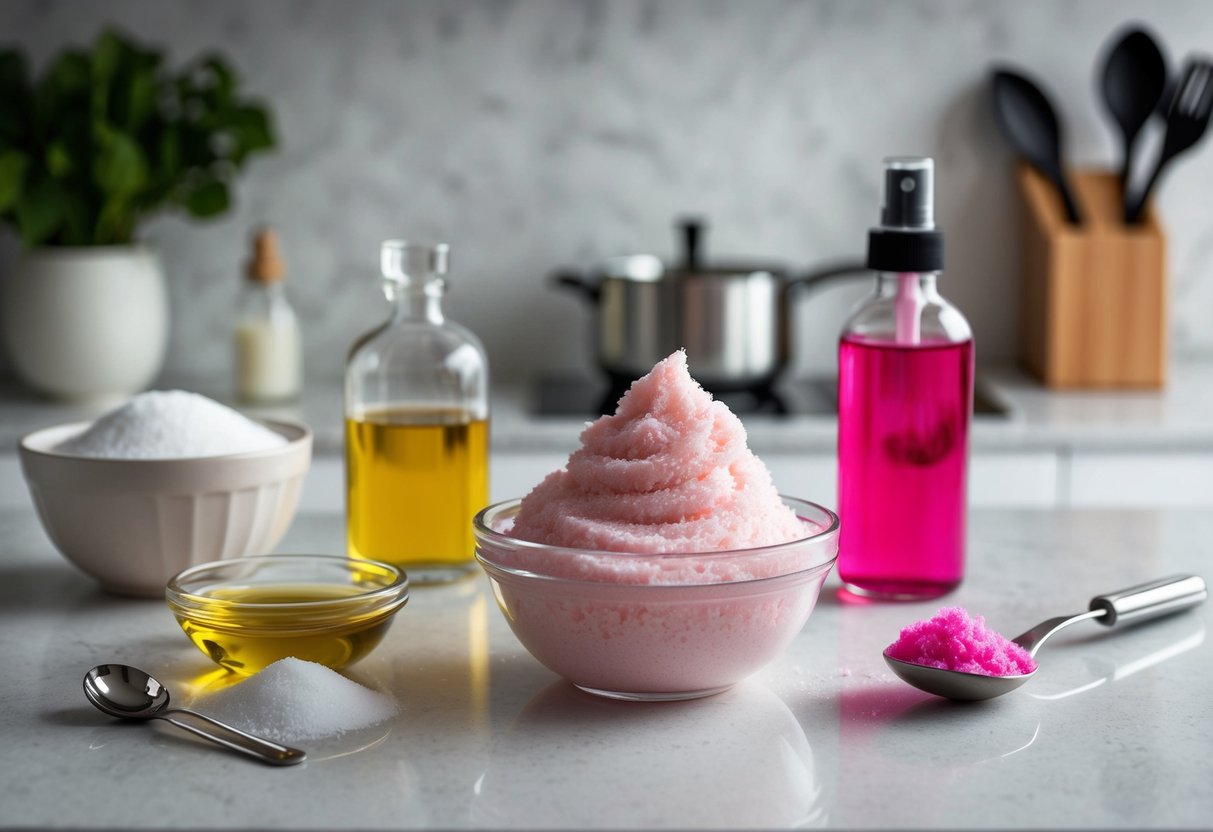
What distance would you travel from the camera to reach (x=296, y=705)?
2.72 ft

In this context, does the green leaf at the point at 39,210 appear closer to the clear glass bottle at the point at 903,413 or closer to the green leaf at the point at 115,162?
the green leaf at the point at 115,162

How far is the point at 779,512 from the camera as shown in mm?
907

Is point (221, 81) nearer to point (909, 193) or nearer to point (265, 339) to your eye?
point (265, 339)

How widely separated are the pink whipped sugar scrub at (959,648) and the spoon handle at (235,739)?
38 cm

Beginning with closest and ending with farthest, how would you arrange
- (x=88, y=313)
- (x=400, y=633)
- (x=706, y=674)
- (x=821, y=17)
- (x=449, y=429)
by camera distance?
(x=706, y=674)
(x=400, y=633)
(x=449, y=429)
(x=88, y=313)
(x=821, y=17)

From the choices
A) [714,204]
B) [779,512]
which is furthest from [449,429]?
[714,204]

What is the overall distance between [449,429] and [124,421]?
257 mm

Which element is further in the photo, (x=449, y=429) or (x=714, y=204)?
(x=714, y=204)

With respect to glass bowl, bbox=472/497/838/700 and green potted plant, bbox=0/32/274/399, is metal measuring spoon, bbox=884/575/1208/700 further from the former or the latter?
green potted plant, bbox=0/32/274/399

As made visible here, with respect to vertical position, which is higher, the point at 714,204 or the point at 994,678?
the point at 714,204

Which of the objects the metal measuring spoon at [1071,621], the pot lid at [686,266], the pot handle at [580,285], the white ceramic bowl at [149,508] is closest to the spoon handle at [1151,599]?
the metal measuring spoon at [1071,621]

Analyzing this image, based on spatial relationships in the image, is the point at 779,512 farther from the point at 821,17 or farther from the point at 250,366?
the point at 821,17

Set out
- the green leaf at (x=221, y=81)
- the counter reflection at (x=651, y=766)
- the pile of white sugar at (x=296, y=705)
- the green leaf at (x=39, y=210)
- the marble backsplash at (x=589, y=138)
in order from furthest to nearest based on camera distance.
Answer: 1. the marble backsplash at (x=589, y=138)
2. the green leaf at (x=221, y=81)
3. the green leaf at (x=39, y=210)
4. the pile of white sugar at (x=296, y=705)
5. the counter reflection at (x=651, y=766)

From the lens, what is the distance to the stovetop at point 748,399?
2.24 meters
